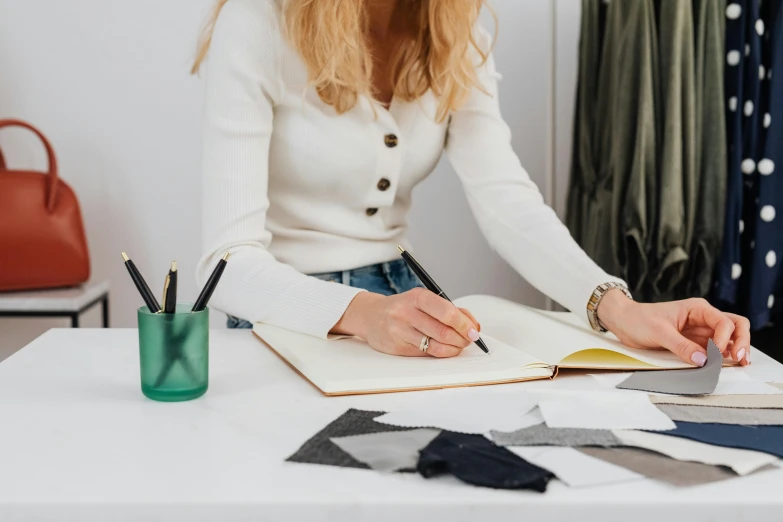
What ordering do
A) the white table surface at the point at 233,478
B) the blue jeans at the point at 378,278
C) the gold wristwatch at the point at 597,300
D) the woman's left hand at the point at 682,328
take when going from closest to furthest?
1. the white table surface at the point at 233,478
2. the woman's left hand at the point at 682,328
3. the gold wristwatch at the point at 597,300
4. the blue jeans at the point at 378,278

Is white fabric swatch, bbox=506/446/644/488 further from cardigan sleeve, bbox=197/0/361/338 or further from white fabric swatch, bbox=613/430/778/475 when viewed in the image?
cardigan sleeve, bbox=197/0/361/338

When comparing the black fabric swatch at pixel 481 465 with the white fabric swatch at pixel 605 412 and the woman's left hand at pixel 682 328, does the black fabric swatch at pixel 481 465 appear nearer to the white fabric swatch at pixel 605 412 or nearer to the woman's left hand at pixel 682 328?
the white fabric swatch at pixel 605 412

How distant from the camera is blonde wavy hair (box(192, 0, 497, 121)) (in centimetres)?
103

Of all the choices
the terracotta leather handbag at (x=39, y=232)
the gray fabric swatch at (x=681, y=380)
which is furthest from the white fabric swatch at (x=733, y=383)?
the terracotta leather handbag at (x=39, y=232)

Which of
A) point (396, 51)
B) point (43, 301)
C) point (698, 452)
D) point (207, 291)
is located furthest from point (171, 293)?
point (43, 301)

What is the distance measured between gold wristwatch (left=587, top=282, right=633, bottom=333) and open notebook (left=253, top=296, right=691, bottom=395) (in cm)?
2

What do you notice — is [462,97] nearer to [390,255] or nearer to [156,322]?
[390,255]

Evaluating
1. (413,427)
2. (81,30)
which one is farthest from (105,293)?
(413,427)

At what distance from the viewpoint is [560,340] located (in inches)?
31.7

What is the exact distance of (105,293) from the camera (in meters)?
1.73

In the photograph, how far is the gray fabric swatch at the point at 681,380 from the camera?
656 mm

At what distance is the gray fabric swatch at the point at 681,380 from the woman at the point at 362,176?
0.02 metres

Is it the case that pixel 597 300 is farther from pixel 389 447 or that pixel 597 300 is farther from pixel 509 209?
pixel 389 447

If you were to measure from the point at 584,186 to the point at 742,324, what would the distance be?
87 centimetres
